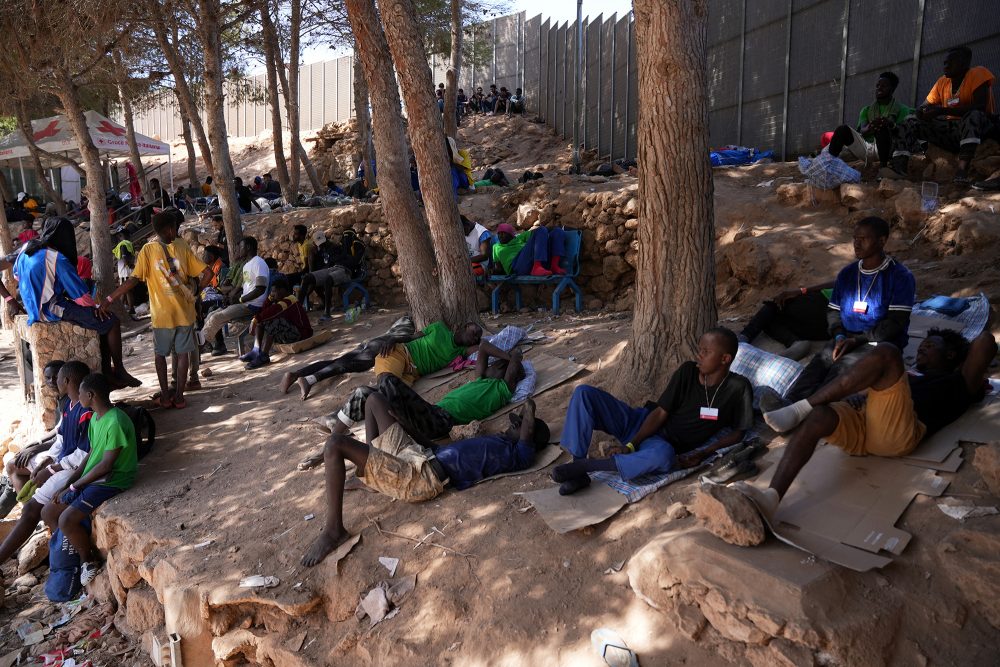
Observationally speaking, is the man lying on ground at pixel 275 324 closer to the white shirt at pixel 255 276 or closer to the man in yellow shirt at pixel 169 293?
the white shirt at pixel 255 276

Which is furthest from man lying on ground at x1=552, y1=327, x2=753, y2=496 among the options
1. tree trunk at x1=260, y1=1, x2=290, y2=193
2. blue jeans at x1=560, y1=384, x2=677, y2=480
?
tree trunk at x1=260, y1=1, x2=290, y2=193

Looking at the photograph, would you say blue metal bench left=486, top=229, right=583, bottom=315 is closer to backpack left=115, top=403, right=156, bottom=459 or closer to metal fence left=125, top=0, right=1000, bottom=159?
metal fence left=125, top=0, right=1000, bottom=159

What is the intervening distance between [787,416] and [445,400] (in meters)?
2.71

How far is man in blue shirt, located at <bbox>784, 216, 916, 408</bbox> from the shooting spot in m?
4.40

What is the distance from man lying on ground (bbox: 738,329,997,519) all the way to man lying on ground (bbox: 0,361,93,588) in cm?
498

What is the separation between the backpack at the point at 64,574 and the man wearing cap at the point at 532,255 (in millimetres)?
5302

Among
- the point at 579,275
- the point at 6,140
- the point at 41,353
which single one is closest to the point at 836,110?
the point at 579,275

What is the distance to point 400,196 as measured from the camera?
7.09m

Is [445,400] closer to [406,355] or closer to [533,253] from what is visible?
[406,355]

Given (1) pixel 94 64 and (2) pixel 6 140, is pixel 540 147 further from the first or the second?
(2) pixel 6 140

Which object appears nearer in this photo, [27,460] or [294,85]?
[27,460]

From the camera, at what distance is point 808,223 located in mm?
7457

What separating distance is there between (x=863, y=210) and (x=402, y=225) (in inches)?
183

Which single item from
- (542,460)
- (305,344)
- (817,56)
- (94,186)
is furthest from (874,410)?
(94,186)
